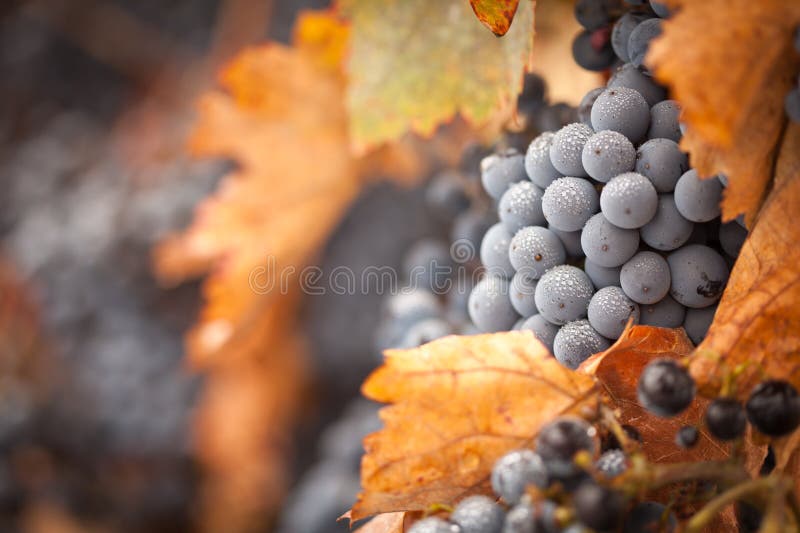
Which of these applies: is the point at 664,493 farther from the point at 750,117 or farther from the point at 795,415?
the point at 750,117

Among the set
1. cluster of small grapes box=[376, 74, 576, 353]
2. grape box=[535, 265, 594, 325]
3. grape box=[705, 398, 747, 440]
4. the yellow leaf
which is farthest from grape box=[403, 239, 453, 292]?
Answer: grape box=[705, 398, 747, 440]

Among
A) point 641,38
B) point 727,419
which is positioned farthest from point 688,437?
point 641,38

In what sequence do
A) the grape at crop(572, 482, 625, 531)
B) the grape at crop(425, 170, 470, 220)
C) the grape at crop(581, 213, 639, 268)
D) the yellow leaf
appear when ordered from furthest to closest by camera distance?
1. the grape at crop(425, 170, 470, 220)
2. the yellow leaf
3. the grape at crop(581, 213, 639, 268)
4. the grape at crop(572, 482, 625, 531)

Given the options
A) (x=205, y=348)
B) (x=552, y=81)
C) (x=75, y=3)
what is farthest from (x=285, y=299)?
(x=75, y=3)

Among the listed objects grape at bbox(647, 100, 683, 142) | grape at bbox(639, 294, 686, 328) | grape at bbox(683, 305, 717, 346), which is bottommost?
grape at bbox(683, 305, 717, 346)

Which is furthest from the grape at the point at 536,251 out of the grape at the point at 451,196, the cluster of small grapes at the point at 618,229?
the grape at the point at 451,196

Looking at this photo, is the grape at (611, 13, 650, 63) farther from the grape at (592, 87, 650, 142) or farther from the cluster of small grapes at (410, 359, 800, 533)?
the cluster of small grapes at (410, 359, 800, 533)
